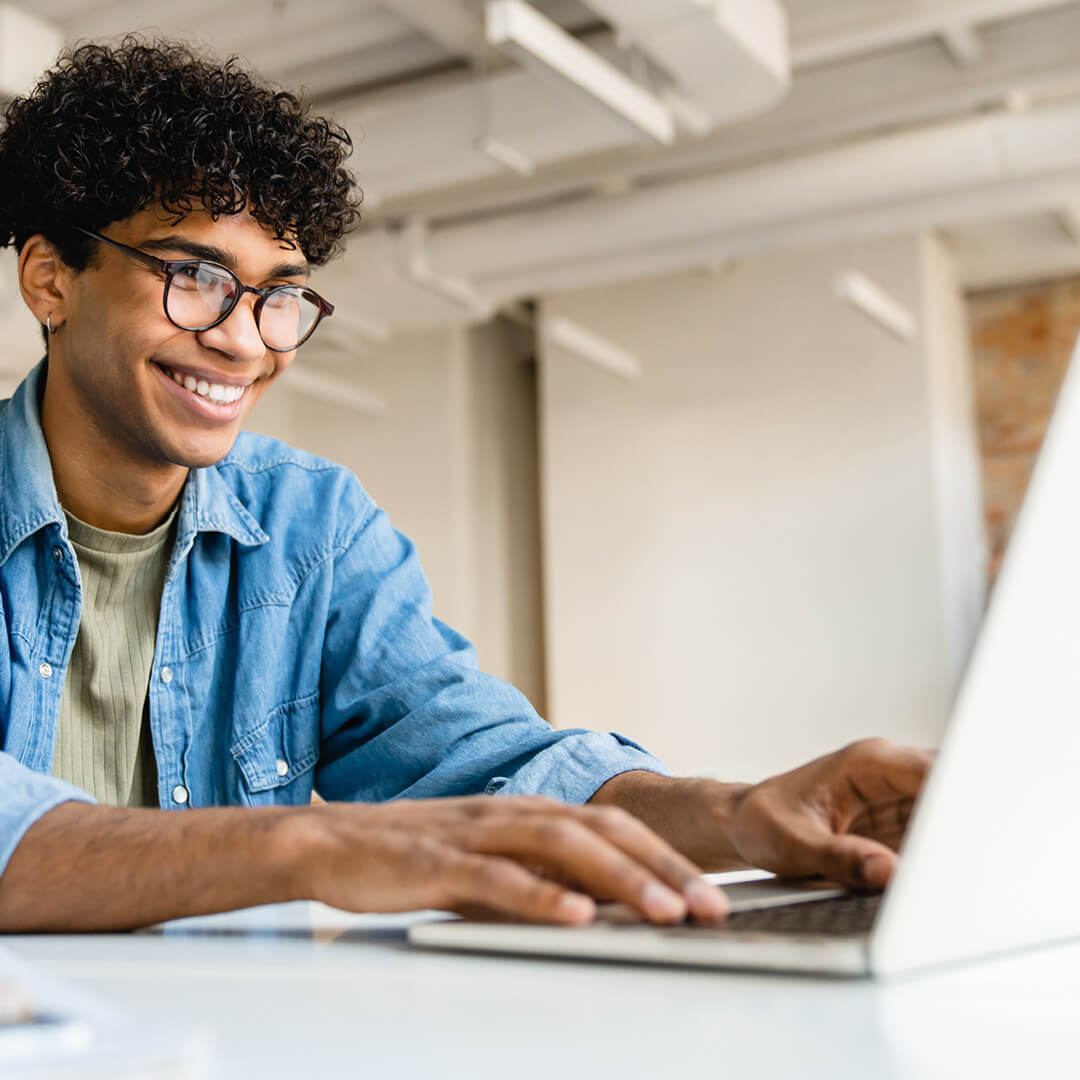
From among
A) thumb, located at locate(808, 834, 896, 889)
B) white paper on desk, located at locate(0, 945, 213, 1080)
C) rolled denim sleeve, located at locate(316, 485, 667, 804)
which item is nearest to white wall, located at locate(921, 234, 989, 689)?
rolled denim sleeve, located at locate(316, 485, 667, 804)

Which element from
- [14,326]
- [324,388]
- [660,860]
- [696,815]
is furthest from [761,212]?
[660,860]

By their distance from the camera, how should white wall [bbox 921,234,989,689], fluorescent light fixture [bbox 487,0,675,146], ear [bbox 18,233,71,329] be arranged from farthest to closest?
white wall [bbox 921,234,989,689]
fluorescent light fixture [bbox 487,0,675,146]
ear [bbox 18,233,71,329]

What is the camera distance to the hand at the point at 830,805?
0.82m

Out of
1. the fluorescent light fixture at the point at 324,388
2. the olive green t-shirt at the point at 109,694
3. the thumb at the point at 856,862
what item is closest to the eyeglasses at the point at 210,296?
the olive green t-shirt at the point at 109,694

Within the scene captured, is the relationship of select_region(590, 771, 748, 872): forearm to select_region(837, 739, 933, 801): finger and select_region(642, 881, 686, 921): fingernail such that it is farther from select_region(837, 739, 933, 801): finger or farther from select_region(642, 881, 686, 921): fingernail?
select_region(642, 881, 686, 921): fingernail

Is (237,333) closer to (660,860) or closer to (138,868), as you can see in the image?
(138,868)

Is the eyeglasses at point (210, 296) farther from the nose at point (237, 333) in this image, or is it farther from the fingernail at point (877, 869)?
the fingernail at point (877, 869)

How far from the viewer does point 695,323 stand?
6.42m

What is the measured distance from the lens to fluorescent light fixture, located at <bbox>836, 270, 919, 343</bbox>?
4.52m

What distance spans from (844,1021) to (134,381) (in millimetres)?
1129

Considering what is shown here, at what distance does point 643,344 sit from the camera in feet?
21.5

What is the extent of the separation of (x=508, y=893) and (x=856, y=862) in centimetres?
22

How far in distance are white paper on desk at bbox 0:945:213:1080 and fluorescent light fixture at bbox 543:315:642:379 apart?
4.62 m

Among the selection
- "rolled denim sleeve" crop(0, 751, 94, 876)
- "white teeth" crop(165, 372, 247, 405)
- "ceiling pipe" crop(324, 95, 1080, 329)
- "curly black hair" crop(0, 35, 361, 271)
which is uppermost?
"ceiling pipe" crop(324, 95, 1080, 329)
